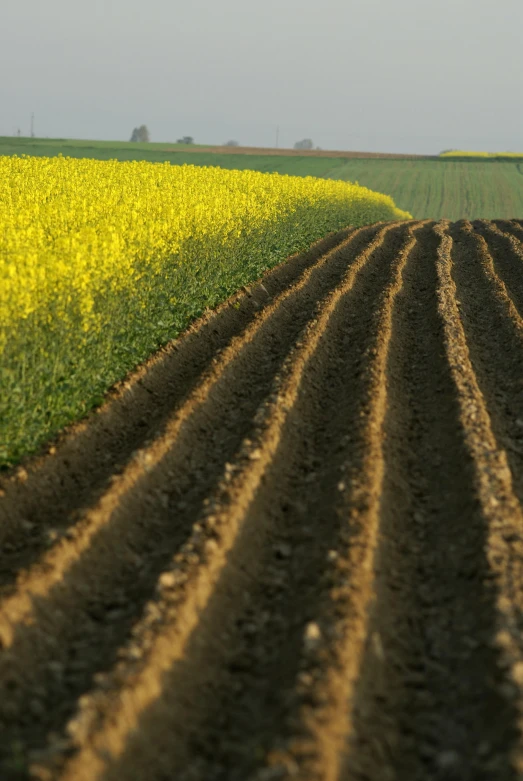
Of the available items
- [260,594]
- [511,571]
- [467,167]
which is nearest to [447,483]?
[511,571]

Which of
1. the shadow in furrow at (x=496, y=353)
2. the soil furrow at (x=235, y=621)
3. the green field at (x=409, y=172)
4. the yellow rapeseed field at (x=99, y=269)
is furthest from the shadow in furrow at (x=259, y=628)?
the green field at (x=409, y=172)

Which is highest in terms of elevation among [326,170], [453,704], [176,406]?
[326,170]

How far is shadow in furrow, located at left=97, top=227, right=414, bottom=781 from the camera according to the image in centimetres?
470

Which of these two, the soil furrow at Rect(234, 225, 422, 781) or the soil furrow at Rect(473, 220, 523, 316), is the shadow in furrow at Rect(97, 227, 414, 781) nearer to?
the soil furrow at Rect(234, 225, 422, 781)

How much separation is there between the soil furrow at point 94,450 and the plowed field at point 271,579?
0.11ft

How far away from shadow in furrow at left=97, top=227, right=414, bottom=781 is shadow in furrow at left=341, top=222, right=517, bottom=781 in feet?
1.53

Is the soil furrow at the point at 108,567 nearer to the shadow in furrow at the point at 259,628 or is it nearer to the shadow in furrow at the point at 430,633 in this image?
the shadow in furrow at the point at 259,628

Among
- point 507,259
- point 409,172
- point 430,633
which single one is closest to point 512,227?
point 507,259

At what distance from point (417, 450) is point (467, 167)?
75.0 m

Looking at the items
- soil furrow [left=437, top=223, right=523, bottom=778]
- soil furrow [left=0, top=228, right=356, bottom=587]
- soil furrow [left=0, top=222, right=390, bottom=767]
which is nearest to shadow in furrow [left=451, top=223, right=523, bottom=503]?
soil furrow [left=437, top=223, right=523, bottom=778]

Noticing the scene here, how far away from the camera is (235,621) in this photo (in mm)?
6035

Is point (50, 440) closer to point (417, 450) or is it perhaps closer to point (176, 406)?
point (176, 406)

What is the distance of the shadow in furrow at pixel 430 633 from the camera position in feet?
15.6

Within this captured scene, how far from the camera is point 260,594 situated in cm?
641
